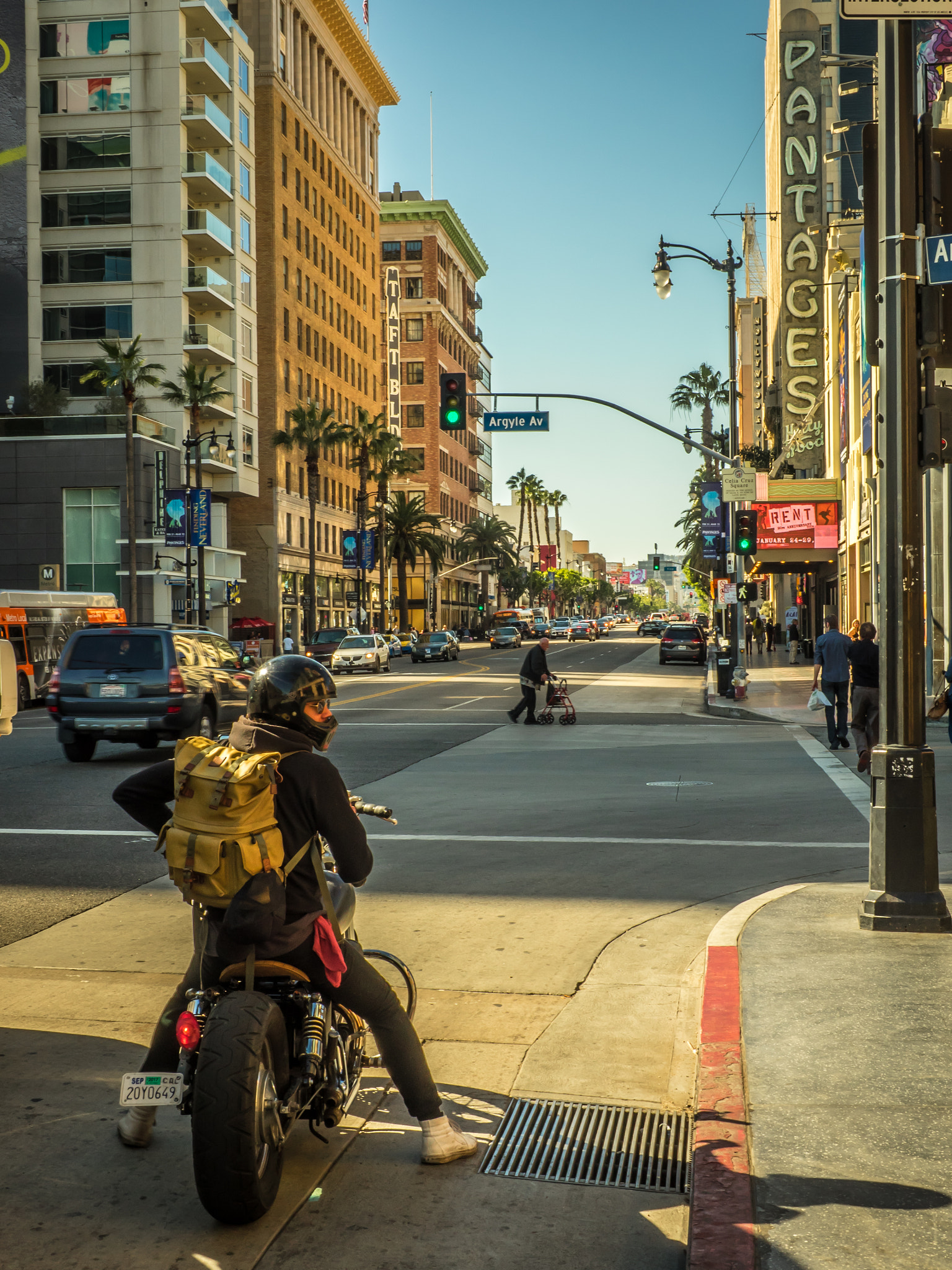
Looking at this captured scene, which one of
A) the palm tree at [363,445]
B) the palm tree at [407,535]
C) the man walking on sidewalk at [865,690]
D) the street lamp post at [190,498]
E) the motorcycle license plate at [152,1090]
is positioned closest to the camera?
the motorcycle license plate at [152,1090]

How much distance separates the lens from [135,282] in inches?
2405

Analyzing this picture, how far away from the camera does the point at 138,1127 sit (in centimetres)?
439

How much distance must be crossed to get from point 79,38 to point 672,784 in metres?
58.4

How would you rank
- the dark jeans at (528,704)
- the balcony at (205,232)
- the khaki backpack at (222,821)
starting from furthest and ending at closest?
1. the balcony at (205,232)
2. the dark jeans at (528,704)
3. the khaki backpack at (222,821)

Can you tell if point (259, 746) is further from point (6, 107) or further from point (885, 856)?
point (6, 107)

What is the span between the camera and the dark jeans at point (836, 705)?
19344 millimetres

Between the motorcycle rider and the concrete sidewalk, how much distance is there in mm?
1124

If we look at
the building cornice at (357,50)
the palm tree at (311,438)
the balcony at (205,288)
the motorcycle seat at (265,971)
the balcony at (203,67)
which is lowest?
the motorcycle seat at (265,971)

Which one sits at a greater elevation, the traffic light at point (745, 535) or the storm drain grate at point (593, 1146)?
the traffic light at point (745, 535)

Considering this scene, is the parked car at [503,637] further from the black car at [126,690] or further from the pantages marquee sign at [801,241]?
the black car at [126,690]

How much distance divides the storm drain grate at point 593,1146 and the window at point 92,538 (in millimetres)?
53004

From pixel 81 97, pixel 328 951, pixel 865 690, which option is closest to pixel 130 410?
pixel 81 97

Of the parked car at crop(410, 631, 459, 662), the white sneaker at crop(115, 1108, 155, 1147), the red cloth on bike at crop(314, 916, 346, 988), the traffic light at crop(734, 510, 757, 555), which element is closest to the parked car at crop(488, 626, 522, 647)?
the parked car at crop(410, 631, 459, 662)

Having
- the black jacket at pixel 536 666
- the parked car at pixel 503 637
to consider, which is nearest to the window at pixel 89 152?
the parked car at pixel 503 637
